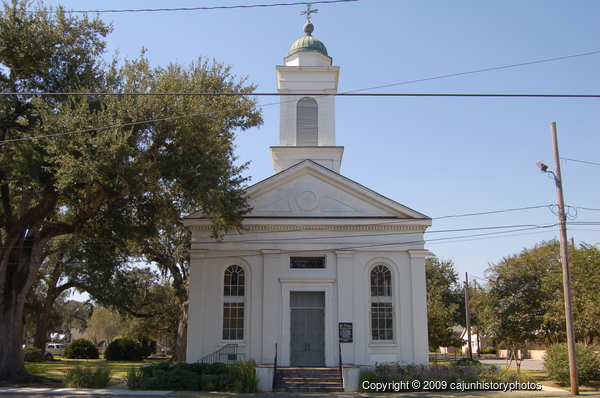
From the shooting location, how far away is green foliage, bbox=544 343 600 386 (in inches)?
814

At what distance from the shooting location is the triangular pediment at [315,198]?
2406cm

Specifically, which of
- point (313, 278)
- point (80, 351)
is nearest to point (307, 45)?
point (313, 278)

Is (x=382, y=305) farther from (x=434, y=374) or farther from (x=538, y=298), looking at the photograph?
(x=538, y=298)

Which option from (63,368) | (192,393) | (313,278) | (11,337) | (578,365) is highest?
(313,278)

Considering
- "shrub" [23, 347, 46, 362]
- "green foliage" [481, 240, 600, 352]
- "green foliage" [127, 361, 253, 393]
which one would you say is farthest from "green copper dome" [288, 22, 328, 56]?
→ "shrub" [23, 347, 46, 362]

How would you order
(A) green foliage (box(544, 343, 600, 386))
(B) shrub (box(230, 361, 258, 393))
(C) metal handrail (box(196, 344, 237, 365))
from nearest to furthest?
(B) shrub (box(230, 361, 258, 393)) < (A) green foliage (box(544, 343, 600, 386)) < (C) metal handrail (box(196, 344, 237, 365))

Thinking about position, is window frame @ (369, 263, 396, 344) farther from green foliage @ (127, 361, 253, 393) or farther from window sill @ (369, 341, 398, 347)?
green foliage @ (127, 361, 253, 393)

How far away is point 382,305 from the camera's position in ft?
77.2

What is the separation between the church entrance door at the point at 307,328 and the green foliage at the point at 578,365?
9056 mm

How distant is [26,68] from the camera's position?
64.7 feet

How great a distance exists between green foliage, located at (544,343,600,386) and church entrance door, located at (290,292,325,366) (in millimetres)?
9056

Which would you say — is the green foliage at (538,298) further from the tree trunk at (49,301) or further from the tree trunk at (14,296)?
the tree trunk at (49,301)

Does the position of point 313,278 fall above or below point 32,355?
above

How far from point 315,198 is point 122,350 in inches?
1111
